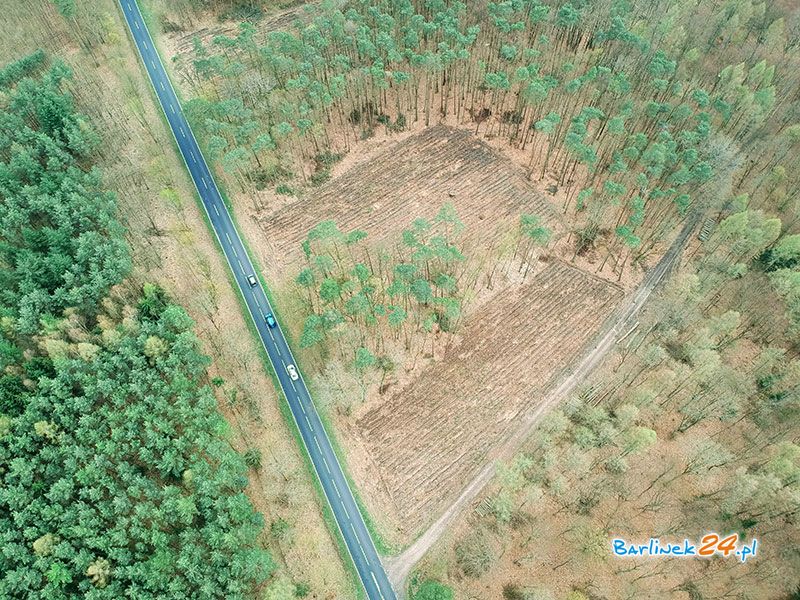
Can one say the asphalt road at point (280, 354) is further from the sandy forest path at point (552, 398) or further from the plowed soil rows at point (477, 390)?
the plowed soil rows at point (477, 390)

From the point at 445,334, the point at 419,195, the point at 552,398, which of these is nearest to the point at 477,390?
the point at 445,334

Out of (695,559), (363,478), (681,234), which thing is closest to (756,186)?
(681,234)

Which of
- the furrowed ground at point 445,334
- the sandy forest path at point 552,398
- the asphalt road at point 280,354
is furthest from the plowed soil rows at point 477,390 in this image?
the asphalt road at point 280,354

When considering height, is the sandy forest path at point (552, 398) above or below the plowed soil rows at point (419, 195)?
below

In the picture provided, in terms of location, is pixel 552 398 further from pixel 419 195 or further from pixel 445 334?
pixel 419 195

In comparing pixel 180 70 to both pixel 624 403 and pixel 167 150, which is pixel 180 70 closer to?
pixel 167 150

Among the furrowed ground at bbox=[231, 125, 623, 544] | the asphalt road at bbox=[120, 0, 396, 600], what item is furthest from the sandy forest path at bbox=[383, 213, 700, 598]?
the asphalt road at bbox=[120, 0, 396, 600]
